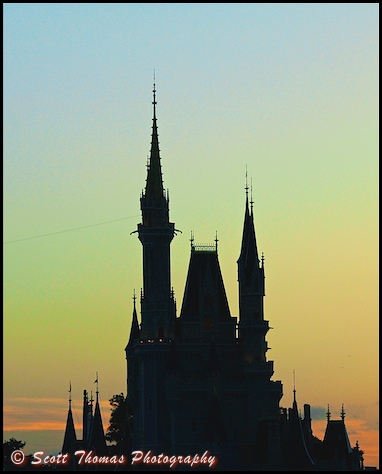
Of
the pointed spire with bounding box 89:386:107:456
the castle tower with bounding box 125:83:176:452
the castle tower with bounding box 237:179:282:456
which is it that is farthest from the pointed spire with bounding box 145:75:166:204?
the pointed spire with bounding box 89:386:107:456

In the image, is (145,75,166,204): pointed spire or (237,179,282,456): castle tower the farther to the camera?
(145,75,166,204): pointed spire

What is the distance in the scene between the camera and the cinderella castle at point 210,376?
565ft

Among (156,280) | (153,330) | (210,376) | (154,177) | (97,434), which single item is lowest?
(97,434)

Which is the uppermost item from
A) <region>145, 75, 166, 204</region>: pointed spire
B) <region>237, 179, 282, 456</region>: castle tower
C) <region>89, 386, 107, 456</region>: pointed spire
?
<region>145, 75, 166, 204</region>: pointed spire

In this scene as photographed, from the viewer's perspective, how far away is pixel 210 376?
6919 inches

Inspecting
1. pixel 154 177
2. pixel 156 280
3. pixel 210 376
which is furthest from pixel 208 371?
pixel 154 177

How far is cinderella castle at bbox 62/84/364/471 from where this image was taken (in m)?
172

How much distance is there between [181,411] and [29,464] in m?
22.6

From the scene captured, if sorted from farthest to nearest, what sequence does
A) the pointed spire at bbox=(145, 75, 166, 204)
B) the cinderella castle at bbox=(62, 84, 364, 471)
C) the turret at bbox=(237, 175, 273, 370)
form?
1. the pointed spire at bbox=(145, 75, 166, 204)
2. the turret at bbox=(237, 175, 273, 370)
3. the cinderella castle at bbox=(62, 84, 364, 471)

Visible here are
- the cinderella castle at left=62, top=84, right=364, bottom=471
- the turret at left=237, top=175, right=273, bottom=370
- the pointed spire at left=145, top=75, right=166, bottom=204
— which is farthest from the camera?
the pointed spire at left=145, top=75, right=166, bottom=204

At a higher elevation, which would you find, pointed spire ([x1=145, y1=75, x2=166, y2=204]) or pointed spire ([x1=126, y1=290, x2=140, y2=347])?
pointed spire ([x1=145, y1=75, x2=166, y2=204])

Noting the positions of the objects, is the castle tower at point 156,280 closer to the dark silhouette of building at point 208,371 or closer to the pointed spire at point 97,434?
the dark silhouette of building at point 208,371

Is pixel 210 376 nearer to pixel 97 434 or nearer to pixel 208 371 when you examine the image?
pixel 208 371

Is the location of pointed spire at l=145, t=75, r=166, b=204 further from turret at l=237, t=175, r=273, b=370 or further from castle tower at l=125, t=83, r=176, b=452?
turret at l=237, t=175, r=273, b=370
